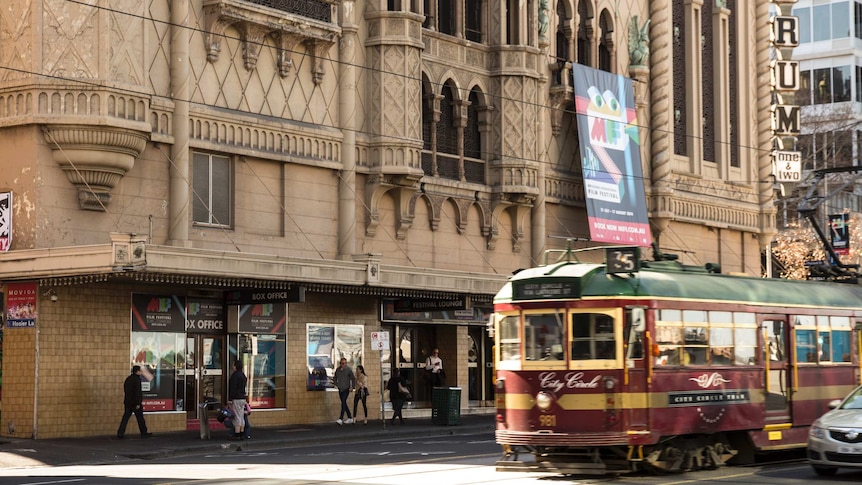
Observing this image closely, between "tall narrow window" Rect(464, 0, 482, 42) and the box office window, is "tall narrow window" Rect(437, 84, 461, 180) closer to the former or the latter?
"tall narrow window" Rect(464, 0, 482, 42)

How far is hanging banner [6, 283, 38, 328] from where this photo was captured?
101 feet

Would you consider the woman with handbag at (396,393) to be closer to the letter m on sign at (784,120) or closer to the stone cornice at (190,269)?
the stone cornice at (190,269)

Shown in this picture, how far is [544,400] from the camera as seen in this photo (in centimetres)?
2042

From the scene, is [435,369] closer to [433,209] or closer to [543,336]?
[433,209]

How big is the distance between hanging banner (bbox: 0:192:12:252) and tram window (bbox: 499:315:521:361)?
1443 cm

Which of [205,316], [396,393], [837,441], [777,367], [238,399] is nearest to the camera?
[837,441]

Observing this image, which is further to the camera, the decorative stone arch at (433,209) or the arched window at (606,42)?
the arched window at (606,42)

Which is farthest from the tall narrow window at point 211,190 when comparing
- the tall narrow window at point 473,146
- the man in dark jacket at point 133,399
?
the tall narrow window at point 473,146

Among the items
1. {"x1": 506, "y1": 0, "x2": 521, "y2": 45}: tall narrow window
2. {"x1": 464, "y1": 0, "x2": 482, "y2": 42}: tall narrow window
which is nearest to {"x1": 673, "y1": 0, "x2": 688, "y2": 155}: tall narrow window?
{"x1": 506, "y1": 0, "x2": 521, "y2": 45}: tall narrow window

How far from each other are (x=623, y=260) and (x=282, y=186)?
1766 centimetres

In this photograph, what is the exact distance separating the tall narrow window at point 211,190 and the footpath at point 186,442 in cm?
514

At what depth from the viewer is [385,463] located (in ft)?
79.4

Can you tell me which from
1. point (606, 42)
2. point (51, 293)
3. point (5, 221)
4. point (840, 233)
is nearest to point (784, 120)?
point (840, 233)

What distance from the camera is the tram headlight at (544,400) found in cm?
2041
